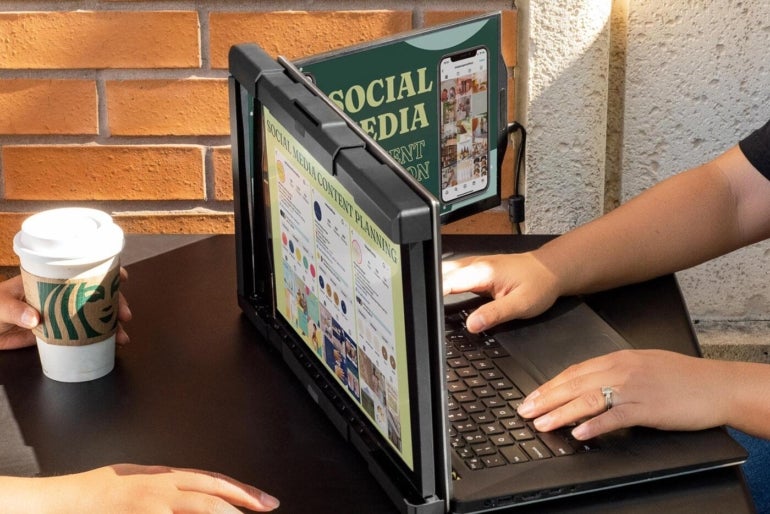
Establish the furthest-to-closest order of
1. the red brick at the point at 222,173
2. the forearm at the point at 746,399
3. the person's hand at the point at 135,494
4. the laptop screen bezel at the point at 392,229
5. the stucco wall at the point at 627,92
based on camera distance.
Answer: the red brick at the point at 222,173 < the stucco wall at the point at 627,92 < the forearm at the point at 746,399 < the person's hand at the point at 135,494 < the laptop screen bezel at the point at 392,229

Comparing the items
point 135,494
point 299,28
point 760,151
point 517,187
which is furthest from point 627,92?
point 135,494

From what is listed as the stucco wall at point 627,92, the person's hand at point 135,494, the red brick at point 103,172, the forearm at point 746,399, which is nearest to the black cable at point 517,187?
the stucco wall at point 627,92

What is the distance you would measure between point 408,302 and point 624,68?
102 cm

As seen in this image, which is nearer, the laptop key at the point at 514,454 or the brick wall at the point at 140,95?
the laptop key at the point at 514,454

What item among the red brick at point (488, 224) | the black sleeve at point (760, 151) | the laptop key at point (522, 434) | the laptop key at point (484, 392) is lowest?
the red brick at point (488, 224)

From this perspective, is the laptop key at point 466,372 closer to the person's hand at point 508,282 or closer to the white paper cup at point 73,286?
the person's hand at point 508,282

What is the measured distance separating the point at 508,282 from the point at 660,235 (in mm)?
213

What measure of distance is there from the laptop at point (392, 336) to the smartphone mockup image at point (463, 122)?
0.17m

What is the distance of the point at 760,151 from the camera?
1326mm

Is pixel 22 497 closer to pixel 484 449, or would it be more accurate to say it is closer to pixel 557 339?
pixel 484 449

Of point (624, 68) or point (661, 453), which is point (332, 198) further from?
point (624, 68)

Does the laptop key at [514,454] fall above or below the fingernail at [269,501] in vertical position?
above

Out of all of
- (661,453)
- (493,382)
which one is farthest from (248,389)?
(661,453)

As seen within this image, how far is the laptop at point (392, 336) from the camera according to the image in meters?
0.81
